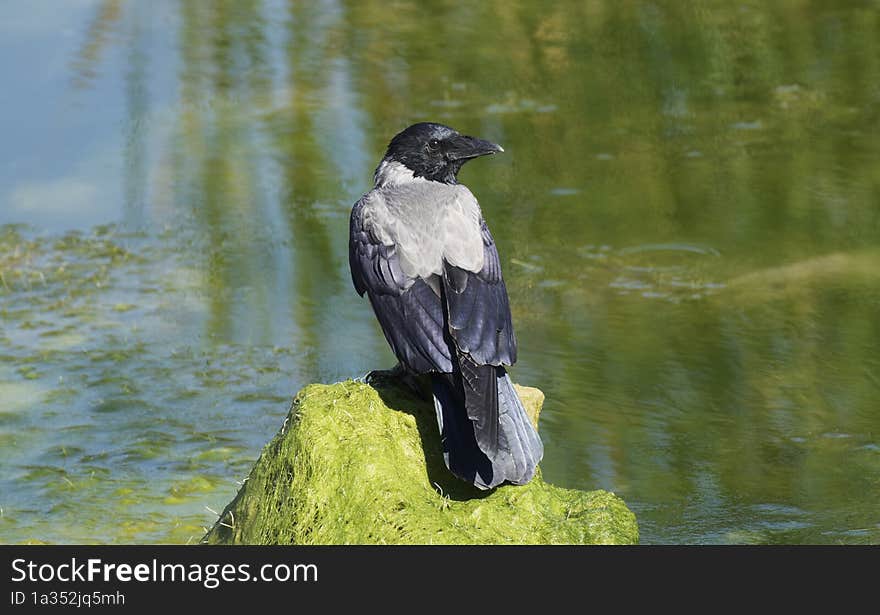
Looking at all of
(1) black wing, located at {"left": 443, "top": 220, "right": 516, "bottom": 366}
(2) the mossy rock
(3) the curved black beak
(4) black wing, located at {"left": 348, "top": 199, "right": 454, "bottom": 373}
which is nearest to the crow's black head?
(3) the curved black beak

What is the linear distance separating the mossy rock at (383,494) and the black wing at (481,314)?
0.35 meters

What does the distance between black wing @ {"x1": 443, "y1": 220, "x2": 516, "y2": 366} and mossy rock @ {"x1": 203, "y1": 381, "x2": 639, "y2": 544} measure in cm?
35

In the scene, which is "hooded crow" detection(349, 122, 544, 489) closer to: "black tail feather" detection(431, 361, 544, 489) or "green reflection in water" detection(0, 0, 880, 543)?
"black tail feather" detection(431, 361, 544, 489)

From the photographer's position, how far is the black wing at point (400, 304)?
16.0 feet

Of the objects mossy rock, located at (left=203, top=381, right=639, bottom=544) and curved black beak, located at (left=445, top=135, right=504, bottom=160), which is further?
curved black beak, located at (left=445, top=135, right=504, bottom=160)

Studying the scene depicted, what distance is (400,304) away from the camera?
5113 millimetres

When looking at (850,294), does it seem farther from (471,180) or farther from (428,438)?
(428,438)

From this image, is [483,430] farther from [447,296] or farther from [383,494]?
[447,296]

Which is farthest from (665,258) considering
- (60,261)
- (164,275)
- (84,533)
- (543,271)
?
(84,533)

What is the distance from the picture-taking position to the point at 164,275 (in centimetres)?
931

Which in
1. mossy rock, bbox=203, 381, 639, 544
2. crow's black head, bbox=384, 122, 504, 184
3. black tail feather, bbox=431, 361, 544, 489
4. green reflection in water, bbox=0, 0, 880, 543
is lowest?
green reflection in water, bbox=0, 0, 880, 543

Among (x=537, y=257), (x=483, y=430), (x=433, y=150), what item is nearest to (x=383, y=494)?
(x=483, y=430)

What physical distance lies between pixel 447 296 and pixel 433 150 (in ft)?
2.70

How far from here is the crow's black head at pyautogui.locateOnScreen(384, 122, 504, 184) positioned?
5.62 m
